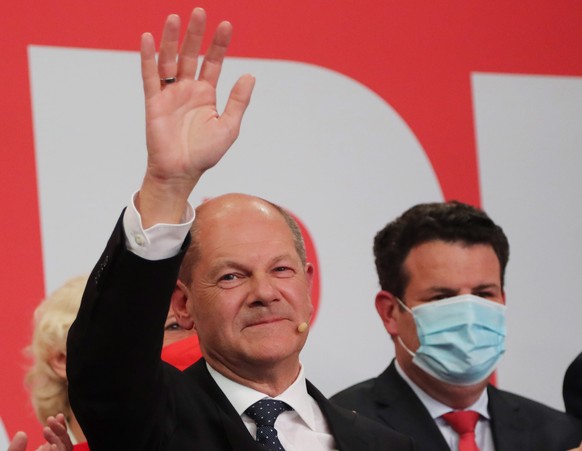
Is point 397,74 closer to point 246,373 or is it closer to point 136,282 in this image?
point 246,373

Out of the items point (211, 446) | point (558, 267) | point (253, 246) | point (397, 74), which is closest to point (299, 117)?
point (397, 74)

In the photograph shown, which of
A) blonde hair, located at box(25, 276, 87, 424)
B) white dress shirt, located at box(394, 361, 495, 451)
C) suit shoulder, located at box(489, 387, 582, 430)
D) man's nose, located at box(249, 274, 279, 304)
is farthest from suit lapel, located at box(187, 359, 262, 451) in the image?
suit shoulder, located at box(489, 387, 582, 430)

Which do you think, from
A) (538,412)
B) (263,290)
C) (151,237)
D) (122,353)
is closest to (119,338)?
(122,353)

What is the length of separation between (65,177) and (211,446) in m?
1.38

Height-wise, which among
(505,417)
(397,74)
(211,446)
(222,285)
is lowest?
(505,417)

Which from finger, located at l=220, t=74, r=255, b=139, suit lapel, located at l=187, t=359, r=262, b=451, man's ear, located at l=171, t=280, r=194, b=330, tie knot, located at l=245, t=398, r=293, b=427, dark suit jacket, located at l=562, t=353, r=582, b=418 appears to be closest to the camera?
finger, located at l=220, t=74, r=255, b=139

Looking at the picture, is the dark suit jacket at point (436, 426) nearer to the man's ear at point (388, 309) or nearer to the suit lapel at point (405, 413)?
the suit lapel at point (405, 413)

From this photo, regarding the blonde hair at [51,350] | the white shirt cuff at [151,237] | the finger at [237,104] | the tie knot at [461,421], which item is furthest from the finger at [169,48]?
the tie knot at [461,421]

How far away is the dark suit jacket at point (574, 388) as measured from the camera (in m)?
2.85

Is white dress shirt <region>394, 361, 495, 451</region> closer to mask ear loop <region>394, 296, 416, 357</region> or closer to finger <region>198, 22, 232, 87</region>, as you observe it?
mask ear loop <region>394, 296, 416, 357</region>

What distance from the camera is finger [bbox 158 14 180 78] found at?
185 cm

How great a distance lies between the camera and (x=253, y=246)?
224cm

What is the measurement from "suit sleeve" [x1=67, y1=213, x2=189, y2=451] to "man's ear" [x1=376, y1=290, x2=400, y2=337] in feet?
4.72

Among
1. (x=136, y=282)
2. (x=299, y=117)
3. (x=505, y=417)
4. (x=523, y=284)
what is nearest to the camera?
(x=136, y=282)
